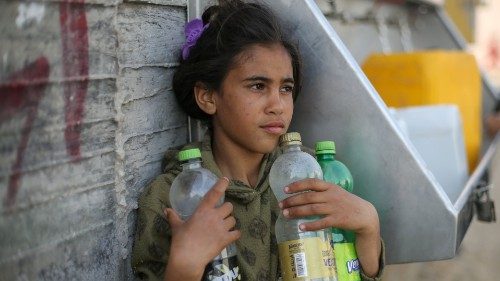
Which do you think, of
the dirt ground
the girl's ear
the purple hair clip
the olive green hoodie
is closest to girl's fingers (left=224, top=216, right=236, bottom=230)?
the olive green hoodie

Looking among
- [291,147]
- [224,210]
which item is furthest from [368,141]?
[224,210]

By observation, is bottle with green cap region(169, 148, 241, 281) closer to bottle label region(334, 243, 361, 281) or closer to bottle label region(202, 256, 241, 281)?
bottle label region(202, 256, 241, 281)

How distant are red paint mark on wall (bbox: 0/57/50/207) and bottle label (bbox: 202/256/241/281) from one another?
0.61 m

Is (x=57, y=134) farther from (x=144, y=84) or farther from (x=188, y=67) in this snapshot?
(x=188, y=67)

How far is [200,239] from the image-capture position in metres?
1.93

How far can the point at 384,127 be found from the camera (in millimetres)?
2352

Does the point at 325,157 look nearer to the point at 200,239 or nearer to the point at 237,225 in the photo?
the point at 237,225

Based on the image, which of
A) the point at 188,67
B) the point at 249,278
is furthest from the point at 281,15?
the point at 249,278

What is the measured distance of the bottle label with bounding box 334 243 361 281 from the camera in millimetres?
2176

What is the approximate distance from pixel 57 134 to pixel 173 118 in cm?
74

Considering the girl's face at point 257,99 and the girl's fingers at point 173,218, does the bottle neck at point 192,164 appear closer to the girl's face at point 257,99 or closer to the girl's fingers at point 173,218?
the girl's fingers at point 173,218

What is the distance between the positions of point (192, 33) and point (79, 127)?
0.69 metres

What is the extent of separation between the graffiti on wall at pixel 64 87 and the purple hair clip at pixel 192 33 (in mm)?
577

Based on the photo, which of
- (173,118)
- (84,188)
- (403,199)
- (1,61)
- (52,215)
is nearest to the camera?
(1,61)
